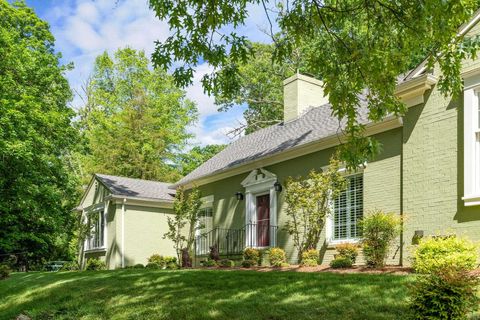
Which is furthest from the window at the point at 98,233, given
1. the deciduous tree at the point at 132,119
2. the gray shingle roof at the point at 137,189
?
the deciduous tree at the point at 132,119

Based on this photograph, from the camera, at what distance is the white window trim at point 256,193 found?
15.6 metres

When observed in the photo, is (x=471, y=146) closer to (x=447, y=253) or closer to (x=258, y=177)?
(x=447, y=253)

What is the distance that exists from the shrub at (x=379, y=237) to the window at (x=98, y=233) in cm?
1406

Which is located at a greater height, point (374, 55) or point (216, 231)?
point (374, 55)

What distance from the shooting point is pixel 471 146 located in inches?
385

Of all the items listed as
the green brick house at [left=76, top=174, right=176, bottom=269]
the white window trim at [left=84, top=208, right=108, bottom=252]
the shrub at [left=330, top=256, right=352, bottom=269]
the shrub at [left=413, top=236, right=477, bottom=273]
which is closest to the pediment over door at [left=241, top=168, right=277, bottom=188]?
the shrub at [left=330, top=256, right=352, bottom=269]

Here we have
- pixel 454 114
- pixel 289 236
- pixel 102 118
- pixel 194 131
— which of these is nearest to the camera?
pixel 454 114

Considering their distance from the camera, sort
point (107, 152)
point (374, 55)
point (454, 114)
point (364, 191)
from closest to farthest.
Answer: point (374, 55) → point (454, 114) → point (364, 191) → point (107, 152)

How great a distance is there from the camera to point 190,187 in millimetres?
20531

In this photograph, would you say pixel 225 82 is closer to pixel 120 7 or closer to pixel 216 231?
pixel 120 7

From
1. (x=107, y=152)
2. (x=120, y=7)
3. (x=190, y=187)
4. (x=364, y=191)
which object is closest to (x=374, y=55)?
(x=120, y=7)

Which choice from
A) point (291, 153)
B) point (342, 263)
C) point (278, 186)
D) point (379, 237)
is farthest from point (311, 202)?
point (379, 237)

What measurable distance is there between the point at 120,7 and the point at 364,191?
8106mm

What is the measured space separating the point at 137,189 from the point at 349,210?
11.3 m
